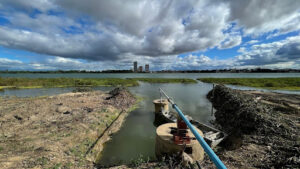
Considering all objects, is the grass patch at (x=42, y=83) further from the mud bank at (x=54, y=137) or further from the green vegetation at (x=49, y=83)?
the mud bank at (x=54, y=137)

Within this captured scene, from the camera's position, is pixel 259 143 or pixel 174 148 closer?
pixel 174 148

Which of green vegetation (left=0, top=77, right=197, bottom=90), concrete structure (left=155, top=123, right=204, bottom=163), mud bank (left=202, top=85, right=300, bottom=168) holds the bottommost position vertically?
mud bank (left=202, top=85, right=300, bottom=168)

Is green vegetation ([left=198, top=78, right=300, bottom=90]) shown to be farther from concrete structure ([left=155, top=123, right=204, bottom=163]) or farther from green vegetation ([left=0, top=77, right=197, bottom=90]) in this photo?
concrete structure ([left=155, top=123, right=204, bottom=163])

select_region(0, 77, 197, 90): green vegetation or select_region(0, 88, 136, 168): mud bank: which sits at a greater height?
select_region(0, 77, 197, 90): green vegetation

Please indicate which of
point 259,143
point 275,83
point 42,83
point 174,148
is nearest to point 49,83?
point 42,83

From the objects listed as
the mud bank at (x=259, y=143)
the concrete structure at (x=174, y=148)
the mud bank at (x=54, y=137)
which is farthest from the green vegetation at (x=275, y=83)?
the mud bank at (x=54, y=137)

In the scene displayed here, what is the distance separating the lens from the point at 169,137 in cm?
542

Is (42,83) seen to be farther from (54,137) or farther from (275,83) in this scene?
(275,83)

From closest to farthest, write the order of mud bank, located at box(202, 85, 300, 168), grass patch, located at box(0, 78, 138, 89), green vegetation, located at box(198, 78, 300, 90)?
1. mud bank, located at box(202, 85, 300, 168)
2. grass patch, located at box(0, 78, 138, 89)
3. green vegetation, located at box(198, 78, 300, 90)

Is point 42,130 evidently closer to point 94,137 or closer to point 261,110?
point 94,137

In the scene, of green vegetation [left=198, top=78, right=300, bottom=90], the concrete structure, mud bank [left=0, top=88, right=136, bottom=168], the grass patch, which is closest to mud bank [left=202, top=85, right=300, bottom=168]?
the concrete structure

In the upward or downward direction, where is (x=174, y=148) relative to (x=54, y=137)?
upward

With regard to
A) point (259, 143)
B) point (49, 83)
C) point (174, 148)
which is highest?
point (49, 83)

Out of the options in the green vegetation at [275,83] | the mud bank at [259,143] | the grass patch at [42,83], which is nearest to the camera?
the mud bank at [259,143]
